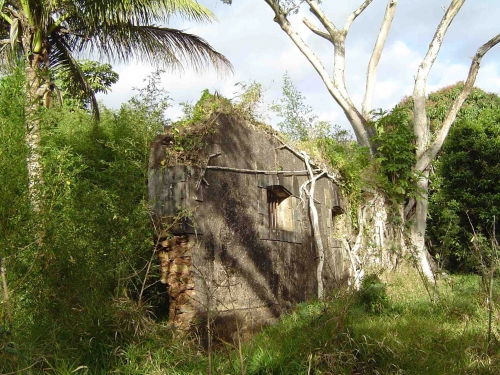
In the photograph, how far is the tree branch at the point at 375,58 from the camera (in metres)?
12.1

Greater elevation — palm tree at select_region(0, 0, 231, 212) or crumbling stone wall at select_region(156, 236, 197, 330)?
palm tree at select_region(0, 0, 231, 212)

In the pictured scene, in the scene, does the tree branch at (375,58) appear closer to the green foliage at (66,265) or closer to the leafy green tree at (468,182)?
the leafy green tree at (468,182)

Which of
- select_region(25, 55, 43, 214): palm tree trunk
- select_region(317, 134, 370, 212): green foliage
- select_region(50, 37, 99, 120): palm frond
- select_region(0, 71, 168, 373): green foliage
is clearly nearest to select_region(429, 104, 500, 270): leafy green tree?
select_region(317, 134, 370, 212): green foliage

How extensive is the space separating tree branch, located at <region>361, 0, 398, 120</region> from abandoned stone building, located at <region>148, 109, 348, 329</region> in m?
4.79

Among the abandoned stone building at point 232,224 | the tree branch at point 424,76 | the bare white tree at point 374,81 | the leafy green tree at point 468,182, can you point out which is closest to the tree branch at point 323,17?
the bare white tree at point 374,81

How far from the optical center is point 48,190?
5070 mm

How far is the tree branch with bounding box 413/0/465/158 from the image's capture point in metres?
11.5

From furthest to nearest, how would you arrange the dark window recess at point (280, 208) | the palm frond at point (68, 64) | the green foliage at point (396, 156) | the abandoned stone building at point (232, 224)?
1. the green foliage at point (396, 156)
2. the palm frond at point (68, 64)
3. the dark window recess at point (280, 208)
4. the abandoned stone building at point (232, 224)

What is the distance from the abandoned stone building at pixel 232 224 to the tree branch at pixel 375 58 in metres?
4.79

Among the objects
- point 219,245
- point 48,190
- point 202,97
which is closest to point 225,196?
point 219,245

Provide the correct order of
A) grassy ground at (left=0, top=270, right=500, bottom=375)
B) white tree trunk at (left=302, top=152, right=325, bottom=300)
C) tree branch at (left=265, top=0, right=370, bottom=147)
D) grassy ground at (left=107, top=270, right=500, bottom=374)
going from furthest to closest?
tree branch at (left=265, top=0, right=370, bottom=147), white tree trunk at (left=302, top=152, right=325, bottom=300), grassy ground at (left=107, top=270, right=500, bottom=374), grassy ground at (left=0, top=270, right=500, bottom=375)

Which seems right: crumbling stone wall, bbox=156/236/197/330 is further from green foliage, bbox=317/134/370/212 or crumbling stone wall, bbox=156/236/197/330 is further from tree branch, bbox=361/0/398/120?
tree branch, bbox=361/0/398/120

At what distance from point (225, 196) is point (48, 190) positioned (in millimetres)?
1934

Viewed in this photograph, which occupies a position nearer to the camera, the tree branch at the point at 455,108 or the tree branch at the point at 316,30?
the tree branch at the point at 455,108
